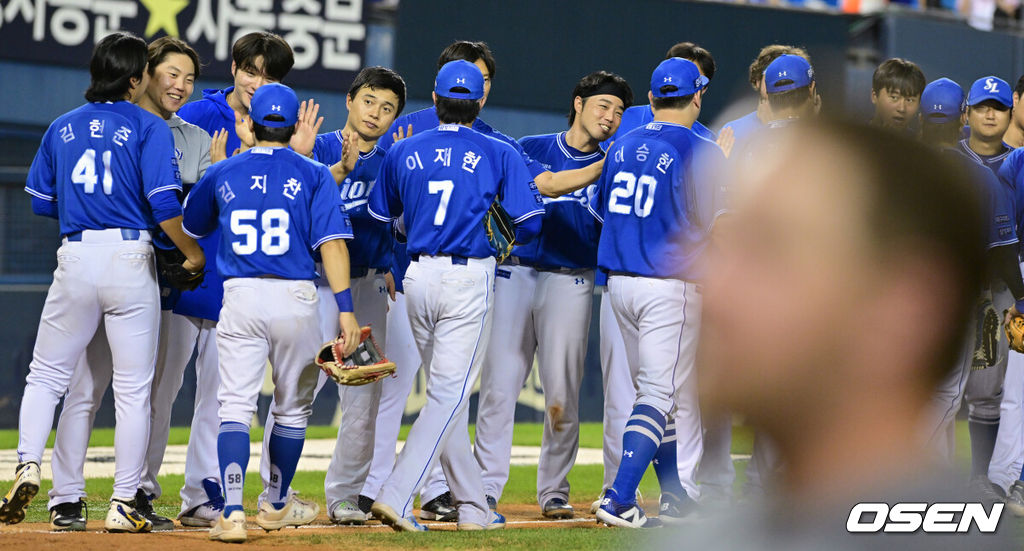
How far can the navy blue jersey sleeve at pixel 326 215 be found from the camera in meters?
4.90

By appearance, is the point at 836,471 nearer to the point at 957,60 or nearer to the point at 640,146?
the point at 640,146

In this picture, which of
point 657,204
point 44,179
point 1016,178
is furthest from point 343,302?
point 1016,178

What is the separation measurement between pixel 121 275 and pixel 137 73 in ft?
3.01

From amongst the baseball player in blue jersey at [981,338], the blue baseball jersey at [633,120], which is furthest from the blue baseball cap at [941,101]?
the blue baseball jersey at [633,120]

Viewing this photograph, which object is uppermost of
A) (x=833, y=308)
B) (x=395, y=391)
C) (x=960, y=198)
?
(x=960, y=198)

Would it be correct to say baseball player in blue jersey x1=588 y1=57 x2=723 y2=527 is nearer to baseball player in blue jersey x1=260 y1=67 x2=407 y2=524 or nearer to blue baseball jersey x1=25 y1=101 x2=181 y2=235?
baseball player in blue jersey x1=260 y1=67 x2=407 y2=524

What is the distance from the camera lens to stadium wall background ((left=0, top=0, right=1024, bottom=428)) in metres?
11.8

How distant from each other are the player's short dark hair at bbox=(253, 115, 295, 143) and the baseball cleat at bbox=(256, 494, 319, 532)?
1.58m

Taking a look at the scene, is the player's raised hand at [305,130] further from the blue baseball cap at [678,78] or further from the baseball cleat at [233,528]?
the baseball cleat at [233,528]

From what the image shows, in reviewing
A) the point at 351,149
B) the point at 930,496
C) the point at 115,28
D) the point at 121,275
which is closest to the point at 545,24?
the point at 115,28

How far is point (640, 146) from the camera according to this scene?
515cm

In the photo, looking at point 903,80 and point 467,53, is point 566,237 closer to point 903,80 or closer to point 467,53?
point 467,53

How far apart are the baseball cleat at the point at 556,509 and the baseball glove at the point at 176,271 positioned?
2090 mm

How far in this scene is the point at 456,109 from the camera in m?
5.25
